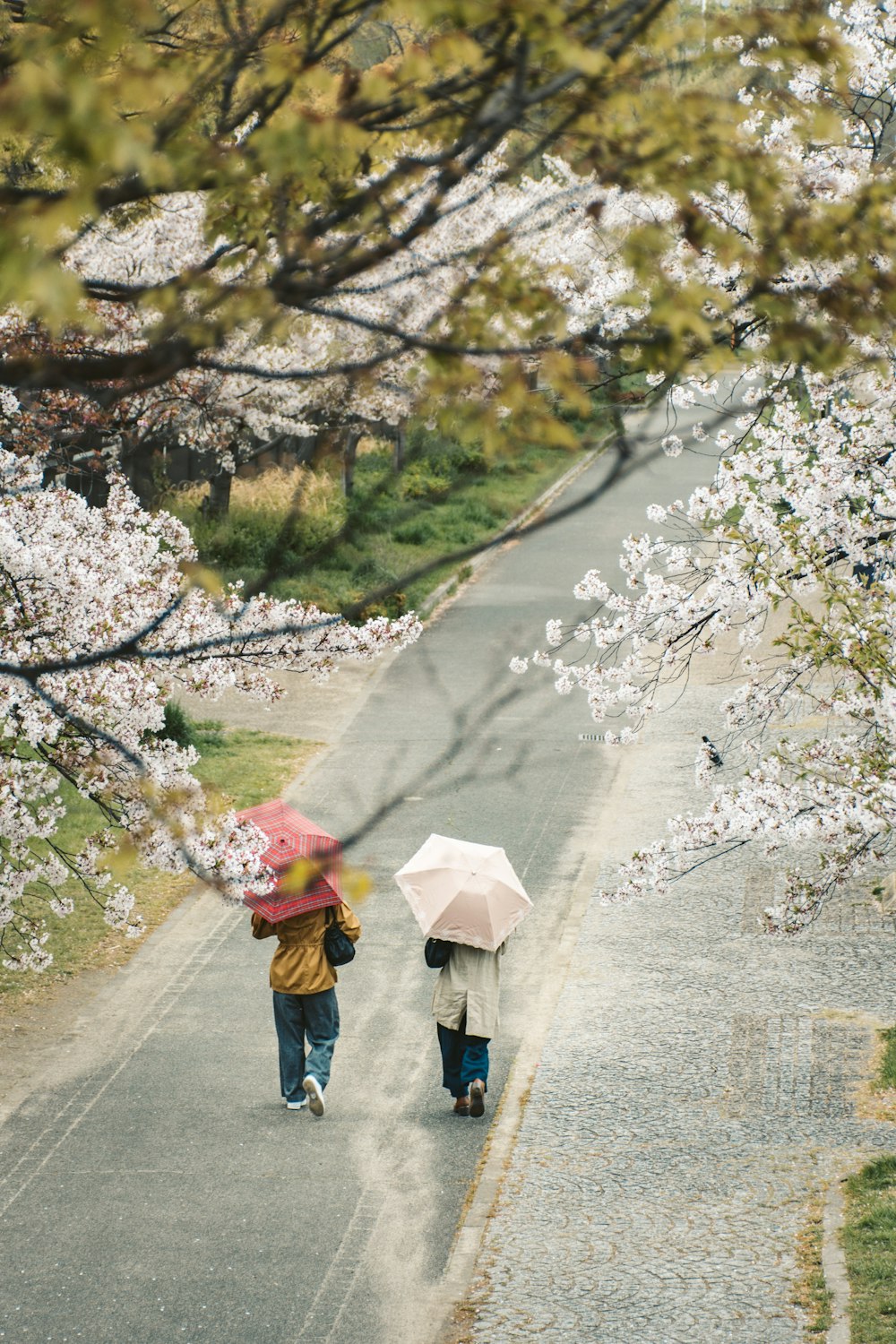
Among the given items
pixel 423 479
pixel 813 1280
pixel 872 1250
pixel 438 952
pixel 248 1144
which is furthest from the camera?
pixel 423 479

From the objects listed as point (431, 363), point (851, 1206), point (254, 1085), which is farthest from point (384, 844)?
point (431, 363)

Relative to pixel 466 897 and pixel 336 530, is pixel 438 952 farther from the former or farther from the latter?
pixel 336 530

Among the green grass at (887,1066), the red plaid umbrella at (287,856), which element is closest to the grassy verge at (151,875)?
the red plaid umbrella at (287,856)

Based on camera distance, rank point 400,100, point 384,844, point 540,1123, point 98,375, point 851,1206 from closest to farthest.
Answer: point 98,375
point 400,100
point 851,1206
point 540,1123
point 384,844

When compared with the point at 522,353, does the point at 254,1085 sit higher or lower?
lower

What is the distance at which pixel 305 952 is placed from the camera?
8.43 metres

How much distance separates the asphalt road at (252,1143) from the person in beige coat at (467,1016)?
0.73ft

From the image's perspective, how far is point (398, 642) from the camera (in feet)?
38.2

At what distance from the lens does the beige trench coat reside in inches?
331

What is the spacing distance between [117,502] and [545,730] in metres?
8.52

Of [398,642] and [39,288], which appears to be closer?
[39,288]

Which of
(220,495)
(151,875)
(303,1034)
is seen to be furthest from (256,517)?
(303,1034)

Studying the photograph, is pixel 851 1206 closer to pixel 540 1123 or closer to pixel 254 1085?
pixel 540 1123

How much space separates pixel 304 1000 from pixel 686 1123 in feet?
7.73
